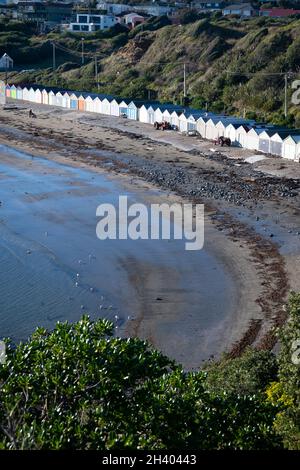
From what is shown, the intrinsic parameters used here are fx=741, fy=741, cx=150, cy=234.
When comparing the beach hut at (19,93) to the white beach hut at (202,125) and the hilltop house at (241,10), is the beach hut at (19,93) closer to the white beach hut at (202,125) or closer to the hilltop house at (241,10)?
the white beach hut at (202,125)

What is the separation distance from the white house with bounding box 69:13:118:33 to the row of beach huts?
45.7m

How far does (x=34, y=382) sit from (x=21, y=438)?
101 centimetres

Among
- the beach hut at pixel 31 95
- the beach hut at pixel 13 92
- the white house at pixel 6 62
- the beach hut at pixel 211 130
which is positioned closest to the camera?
the beach hut at pixel 211 130

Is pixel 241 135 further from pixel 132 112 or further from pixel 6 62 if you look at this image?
pixel 6 62

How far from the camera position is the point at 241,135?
121 feet

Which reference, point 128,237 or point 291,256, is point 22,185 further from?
point 291,256

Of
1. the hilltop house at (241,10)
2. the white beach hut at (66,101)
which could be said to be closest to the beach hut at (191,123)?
the white beach hut at (66,101)

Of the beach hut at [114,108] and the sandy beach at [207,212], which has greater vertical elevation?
the beach hut at [114,108]

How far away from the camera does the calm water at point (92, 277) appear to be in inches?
701

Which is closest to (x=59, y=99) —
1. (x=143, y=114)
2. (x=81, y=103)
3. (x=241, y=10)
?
(x=81, y=103)

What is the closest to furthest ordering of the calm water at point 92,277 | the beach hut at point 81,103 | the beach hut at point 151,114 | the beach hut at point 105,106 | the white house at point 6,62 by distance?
the calm water at point 92,277
the beach hut at point 151,114
the beach hut at point 105,106
the beach hut at point 81,103
the white house at point 6,62

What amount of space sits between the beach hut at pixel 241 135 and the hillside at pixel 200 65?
252 inches

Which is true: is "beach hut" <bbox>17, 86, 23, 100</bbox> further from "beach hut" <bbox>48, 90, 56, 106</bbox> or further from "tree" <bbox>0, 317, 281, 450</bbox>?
"tree" <bbox>0, 317, 281, 450</bbox>
